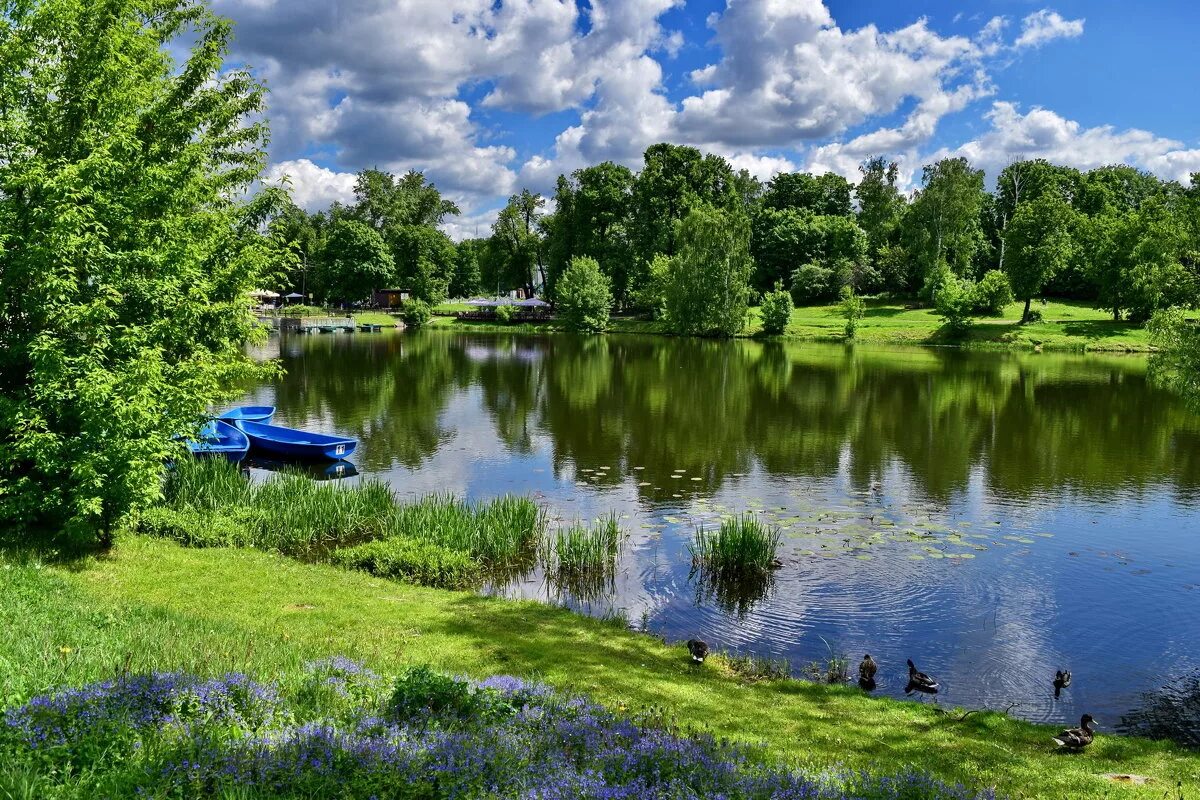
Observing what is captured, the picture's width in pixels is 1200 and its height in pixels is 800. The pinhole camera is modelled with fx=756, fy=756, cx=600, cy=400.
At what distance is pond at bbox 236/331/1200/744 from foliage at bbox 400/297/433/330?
166 ft

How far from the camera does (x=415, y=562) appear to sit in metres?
15.3

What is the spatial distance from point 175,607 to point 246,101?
52.9ft

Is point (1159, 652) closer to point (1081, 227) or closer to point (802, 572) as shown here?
point (802, 572)

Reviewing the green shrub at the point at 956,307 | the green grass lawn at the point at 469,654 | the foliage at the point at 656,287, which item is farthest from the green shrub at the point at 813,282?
the green grass lawn at the point at 469,654

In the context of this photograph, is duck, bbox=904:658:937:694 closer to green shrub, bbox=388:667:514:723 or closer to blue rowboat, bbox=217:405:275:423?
green shrub, bbox=388:667:514:723

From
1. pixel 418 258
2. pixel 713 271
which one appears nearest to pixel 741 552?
pixel 713 271

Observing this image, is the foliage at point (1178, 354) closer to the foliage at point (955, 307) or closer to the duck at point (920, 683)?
the duck at point (920, 683)

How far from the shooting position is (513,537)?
669 inches

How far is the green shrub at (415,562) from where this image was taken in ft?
49.5

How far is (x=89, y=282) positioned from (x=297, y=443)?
43.7 feet

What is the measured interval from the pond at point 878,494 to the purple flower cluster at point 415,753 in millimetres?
6554

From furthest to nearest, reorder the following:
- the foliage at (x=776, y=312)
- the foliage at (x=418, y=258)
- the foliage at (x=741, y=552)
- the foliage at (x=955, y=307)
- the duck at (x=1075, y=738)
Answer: the foliage at (x=418, y=258), the foliage at (x=776, y=312), the foliage at (x=955, y=307), the foliage at (x=741, y=552), the duck at (x=1075, y=738)

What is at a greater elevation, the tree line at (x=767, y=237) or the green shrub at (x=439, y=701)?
the tree line at (x=767, y=237)

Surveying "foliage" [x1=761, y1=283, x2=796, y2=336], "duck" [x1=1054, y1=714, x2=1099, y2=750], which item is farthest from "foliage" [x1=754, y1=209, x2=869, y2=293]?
"duck" [x1=1054, y1=714, x2=1099, y2=750]
